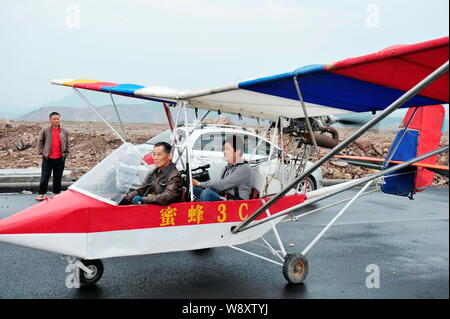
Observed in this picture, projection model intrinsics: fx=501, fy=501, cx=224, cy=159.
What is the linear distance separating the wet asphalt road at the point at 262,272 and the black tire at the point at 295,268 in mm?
88

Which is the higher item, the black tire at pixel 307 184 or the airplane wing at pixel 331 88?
the airplane wing at pixel 331 88

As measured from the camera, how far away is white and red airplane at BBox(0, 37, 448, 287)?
4246mm

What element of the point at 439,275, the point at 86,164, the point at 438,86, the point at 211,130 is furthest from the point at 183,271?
the point at 86,164

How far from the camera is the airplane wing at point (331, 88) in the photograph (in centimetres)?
374

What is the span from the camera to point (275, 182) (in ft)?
21.8

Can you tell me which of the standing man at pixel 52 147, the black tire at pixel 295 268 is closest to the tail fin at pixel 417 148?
the black tire at pixel 295 268

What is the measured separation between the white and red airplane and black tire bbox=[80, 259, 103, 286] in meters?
0.01

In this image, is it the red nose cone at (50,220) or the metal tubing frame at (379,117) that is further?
the red nose cone at (50,220)

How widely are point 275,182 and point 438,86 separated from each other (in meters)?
2.65

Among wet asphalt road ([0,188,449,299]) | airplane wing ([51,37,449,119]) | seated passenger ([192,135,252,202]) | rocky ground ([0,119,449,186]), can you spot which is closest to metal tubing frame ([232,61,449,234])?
airplane wing ([51,37,449,119])

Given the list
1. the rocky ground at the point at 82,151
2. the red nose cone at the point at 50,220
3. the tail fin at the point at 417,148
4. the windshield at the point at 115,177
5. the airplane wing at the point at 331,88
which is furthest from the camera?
the rocky ground at the point at 82,151

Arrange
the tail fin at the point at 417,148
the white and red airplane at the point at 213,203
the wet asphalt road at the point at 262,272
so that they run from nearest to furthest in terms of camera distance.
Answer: the white and red airplane at the point at 213,203, the wet asphalt road at the point at 262,272, the tail fin at the point at 417,148
